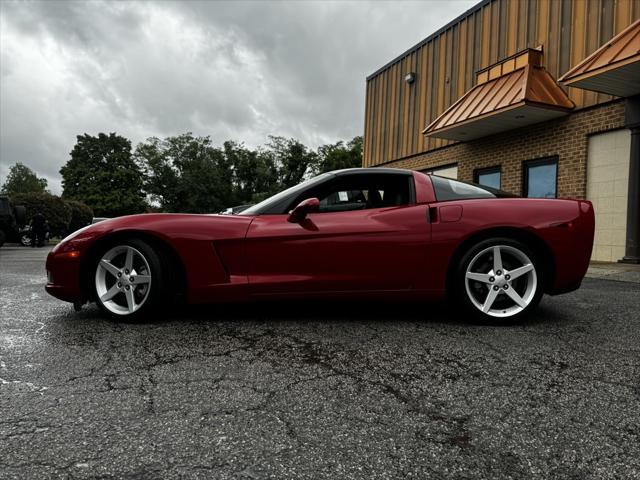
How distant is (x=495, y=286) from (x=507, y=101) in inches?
303

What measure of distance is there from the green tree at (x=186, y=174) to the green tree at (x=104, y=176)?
185 centimetres

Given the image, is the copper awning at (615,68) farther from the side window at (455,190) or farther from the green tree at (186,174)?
the green tree at (186,174)

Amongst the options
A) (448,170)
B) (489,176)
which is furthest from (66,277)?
(448,170)

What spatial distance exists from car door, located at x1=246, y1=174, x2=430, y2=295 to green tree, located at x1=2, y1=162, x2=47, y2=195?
298 ft

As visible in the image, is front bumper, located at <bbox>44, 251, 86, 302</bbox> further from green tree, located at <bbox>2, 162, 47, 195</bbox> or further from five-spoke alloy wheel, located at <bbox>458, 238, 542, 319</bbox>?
green tree, located at <bbox>2, 162, 47, 195</bbox>

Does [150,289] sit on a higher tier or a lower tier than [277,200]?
lower

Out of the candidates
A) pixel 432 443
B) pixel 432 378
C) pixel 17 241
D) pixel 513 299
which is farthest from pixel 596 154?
pixel 17 241

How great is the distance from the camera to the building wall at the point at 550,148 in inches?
374

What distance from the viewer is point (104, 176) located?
5131 cm

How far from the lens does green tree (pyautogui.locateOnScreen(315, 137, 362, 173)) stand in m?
48.1

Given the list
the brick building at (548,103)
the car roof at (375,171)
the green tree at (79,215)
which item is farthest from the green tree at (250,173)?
the car roof at (375,171)

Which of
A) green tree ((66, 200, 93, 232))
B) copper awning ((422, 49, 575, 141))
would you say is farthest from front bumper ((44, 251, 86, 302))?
green tree ((66, 200, 93, 232))

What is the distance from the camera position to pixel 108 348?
2.76 metres

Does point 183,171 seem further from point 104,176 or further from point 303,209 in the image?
point 303,209
